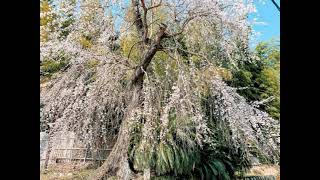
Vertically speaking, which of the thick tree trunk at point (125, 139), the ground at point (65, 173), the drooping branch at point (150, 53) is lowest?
the ground at point (65, 173)

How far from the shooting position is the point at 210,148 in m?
2.44

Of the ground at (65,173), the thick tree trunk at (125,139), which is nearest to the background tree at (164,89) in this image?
the thick tree trunk at (125,139)

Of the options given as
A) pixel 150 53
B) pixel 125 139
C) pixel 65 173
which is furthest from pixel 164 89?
pixel 65 173

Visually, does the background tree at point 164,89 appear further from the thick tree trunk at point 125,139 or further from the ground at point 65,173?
the ground at point 65,173

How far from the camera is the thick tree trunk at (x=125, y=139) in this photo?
7.80 feet

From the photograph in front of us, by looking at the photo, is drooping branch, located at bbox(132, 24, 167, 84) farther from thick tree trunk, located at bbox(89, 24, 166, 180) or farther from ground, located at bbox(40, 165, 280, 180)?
ground, located at bbox(40, 165, 280, 180)

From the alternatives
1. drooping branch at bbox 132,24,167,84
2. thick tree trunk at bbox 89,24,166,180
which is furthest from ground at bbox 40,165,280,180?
drooping branch at bbox 132,24,167,84

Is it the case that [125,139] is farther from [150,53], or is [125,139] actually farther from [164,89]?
[150,53]

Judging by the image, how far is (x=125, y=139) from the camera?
2387mm

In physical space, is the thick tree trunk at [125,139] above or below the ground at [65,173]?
above
